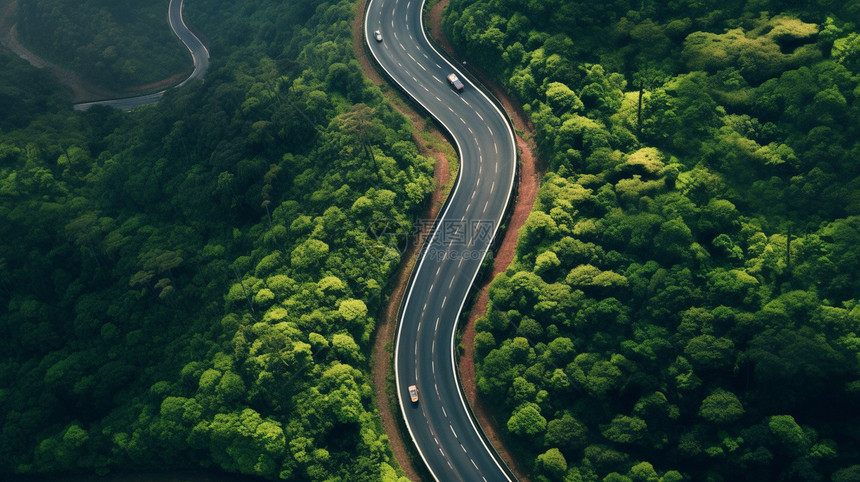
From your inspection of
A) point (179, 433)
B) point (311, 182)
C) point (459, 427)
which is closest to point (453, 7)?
point (311, 182)

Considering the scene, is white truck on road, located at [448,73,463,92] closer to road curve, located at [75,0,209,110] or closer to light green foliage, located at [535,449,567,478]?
light green foliage, located at [535,449,567,478]

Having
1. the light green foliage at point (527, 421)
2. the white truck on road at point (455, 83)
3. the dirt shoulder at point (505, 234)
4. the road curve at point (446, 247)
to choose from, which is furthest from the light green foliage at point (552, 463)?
the white truck on road at point (455, 83)

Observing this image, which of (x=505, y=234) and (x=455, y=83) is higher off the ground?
(x=455, y=83)

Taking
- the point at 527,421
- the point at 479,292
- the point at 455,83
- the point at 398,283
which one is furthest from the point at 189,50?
the point at 527,421

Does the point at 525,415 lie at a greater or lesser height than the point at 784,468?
lesser

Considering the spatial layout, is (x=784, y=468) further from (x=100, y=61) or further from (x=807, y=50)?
(x=100, y=61)

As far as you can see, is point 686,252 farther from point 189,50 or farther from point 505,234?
point 189,50

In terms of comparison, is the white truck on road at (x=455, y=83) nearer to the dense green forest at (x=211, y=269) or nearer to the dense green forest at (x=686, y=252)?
the dense green forest at (x=686, y=252)
